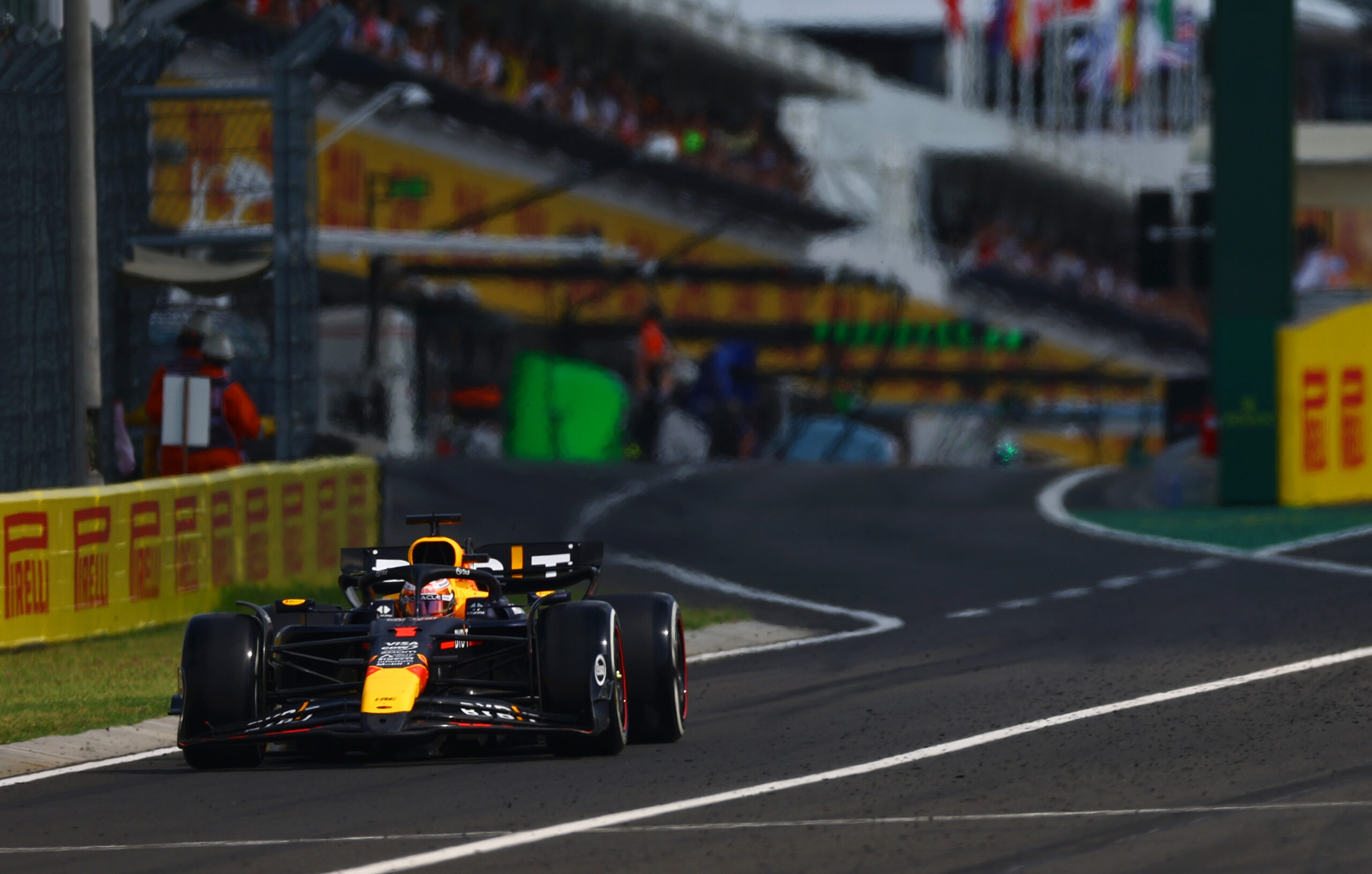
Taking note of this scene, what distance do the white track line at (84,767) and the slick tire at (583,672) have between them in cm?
183

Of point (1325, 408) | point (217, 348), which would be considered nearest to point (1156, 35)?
point (1325, 408)

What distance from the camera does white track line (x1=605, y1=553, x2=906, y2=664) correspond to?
43.1ft

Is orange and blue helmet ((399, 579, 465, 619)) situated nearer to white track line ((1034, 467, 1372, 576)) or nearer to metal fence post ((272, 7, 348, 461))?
metal fence post ((272, 7, 348, 461))

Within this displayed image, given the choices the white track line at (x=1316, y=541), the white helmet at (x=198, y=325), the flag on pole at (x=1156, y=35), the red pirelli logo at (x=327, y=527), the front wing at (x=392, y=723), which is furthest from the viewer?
the flag on pole at (x=1156, y=35)

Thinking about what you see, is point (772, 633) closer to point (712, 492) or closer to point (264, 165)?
point (264, 165)

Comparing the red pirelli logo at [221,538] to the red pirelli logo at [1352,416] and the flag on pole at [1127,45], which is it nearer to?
the red pirelli logo at [1352,416]

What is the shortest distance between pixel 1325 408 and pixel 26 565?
42.6 ft

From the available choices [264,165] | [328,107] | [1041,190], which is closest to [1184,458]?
[264,165]

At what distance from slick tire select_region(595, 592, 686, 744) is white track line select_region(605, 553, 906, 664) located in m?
3.31

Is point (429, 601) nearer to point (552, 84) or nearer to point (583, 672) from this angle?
point (583, 672)

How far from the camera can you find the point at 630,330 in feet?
98.4

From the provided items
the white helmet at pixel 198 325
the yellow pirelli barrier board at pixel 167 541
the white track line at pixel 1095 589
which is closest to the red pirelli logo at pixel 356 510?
the yellow pirelli barrier board at pixel 167 541

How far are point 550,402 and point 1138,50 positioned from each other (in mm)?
27298

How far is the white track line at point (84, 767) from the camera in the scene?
8773 mm
